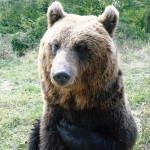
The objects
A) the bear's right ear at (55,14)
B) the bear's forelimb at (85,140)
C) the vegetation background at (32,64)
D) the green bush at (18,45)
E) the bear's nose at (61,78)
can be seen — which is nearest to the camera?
the bear's nose at (61,78)

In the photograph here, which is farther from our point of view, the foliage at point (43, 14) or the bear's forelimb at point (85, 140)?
the foliage at point (43, 14)

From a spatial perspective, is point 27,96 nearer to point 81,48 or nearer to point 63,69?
A: point 81,48

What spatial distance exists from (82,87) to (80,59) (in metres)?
0.25

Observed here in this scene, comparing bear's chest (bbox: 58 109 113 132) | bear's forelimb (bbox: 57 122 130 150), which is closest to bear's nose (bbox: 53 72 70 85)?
bear's chest (bbox: 58 109 113 132)

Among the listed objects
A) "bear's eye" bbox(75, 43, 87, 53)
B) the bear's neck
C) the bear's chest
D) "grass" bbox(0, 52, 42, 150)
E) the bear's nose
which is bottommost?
"grass" bbox(0, 52, 42, 150)

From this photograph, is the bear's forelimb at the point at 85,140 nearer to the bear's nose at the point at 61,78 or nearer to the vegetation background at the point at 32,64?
the bear's nose at the point at 61,78

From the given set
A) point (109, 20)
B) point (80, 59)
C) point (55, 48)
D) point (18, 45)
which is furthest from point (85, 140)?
point (18, 45)

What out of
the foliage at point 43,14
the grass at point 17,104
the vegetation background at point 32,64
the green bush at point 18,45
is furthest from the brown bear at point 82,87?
the foliage at point 43,14

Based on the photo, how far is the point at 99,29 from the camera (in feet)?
12.4

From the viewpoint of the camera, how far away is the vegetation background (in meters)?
5.73

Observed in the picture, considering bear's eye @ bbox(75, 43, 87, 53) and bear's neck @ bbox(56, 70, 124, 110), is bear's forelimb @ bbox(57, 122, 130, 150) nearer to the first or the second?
bear's neck @ bbox(56, 70, 124, 110)

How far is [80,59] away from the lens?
11.9ft

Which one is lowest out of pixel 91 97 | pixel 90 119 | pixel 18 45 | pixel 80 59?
pixel 18 45

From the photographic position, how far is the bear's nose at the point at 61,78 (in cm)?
332
